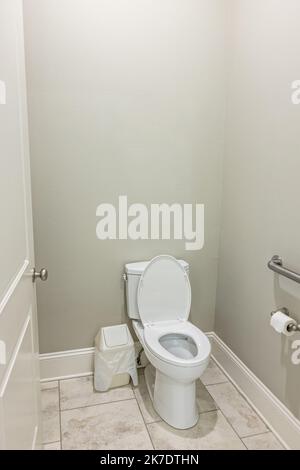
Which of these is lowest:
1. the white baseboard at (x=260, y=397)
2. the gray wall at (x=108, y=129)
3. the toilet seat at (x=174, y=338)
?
the white baseboard at (x=260, y=397)

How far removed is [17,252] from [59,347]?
1.18 meters

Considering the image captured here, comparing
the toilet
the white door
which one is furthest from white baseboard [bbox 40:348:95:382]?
the white door

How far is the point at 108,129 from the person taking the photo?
1947mm

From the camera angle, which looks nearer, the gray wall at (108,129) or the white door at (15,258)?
the white door at (15,258)

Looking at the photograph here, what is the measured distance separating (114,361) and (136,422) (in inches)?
14.3

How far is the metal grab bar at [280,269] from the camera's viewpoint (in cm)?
151

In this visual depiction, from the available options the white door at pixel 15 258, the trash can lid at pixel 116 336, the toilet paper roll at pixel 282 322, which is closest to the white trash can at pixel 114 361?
the trash can lid at pixel 116 336

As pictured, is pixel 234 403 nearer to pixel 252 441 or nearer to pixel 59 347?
pixel 252 441

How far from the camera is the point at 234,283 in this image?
213 cm

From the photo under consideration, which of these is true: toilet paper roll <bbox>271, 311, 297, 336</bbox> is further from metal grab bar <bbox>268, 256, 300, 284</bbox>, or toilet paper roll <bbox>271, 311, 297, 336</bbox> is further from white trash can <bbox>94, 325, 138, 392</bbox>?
white trash can <bbox>94, 325, 138, 392</bbox>

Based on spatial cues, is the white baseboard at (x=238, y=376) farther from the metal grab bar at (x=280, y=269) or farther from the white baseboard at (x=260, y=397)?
the metal grab bar at (x=280, y=269)

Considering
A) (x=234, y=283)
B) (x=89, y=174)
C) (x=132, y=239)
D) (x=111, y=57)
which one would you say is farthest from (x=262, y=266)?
(x=111, y=57)

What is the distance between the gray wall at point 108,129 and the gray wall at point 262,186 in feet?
0.55

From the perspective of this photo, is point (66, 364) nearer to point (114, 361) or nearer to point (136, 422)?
point (114, 361)
